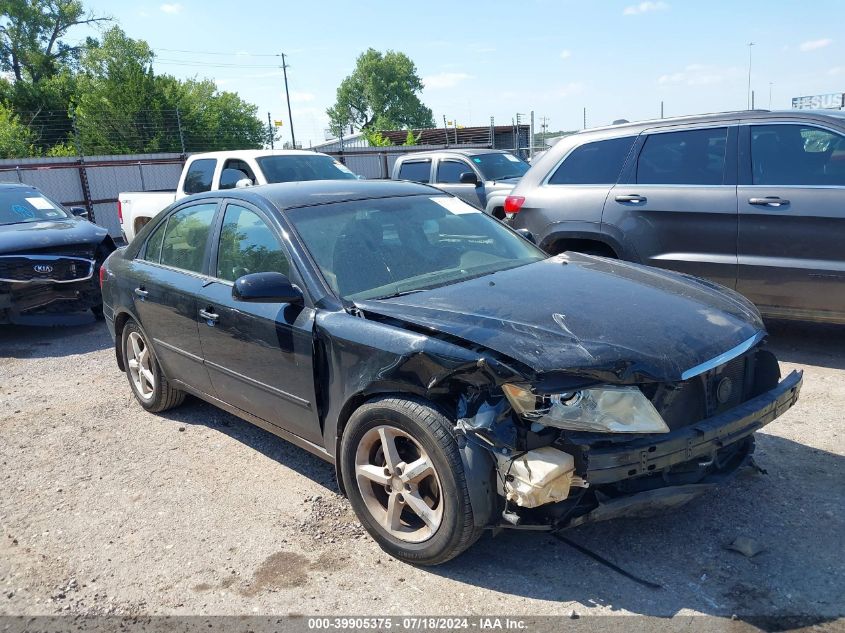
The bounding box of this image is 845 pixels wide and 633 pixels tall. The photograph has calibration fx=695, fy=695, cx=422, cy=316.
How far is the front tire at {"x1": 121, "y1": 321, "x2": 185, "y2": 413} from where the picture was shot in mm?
4992

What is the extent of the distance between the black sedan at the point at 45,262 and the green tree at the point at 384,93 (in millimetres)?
98930

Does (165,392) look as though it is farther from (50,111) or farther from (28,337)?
(50,111)

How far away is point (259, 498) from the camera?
384cm

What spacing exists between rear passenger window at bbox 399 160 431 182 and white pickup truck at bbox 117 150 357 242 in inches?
81.4

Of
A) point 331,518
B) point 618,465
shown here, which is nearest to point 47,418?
point 331,518

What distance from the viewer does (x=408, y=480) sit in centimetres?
301

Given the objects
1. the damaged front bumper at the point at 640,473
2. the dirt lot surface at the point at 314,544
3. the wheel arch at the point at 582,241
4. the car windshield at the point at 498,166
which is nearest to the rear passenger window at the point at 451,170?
the car windshield at the point at 498,166

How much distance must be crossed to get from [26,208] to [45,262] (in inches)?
61.6

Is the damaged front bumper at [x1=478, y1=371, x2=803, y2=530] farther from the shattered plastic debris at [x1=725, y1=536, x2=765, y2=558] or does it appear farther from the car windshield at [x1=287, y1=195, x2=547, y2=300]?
the car windshield at [x1=287, y1=195, x2=547, y2=300]

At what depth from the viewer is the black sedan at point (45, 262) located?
764 centimetres

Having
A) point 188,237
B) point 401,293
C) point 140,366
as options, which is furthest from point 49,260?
point 401,293

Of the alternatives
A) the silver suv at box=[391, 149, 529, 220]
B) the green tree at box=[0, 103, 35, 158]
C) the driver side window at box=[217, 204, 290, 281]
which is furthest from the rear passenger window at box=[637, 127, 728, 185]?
the green tree at box=[0, 103, 35, 158]

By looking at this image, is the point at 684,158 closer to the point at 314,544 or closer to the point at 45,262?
the point at 314,544

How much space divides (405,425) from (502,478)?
47 centimetres
